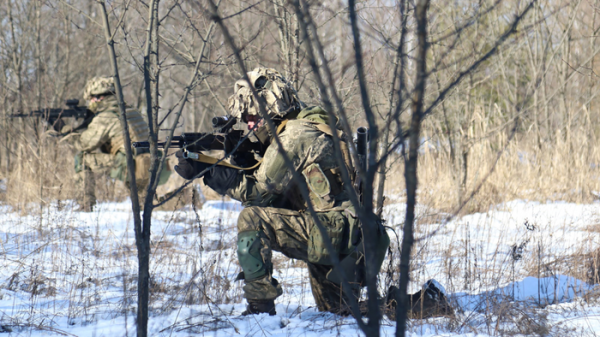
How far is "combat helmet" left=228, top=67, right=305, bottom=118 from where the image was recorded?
302 cm

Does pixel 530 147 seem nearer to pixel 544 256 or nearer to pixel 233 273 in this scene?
pixel 544 256

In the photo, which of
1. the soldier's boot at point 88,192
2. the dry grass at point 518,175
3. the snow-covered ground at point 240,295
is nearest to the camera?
the snow-covered ground at point 240,295

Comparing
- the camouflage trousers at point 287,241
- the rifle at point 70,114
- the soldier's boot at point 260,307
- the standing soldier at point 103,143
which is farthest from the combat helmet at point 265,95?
the rifle at point 70,114

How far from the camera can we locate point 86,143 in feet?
22.2

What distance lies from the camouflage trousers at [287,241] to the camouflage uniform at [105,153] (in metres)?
4.04

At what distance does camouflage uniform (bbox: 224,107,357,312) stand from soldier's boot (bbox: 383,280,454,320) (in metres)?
0.28

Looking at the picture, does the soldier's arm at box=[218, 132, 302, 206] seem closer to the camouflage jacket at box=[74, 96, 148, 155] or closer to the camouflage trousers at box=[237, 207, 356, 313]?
the camouflage trousers at box=[237, 207, 356, 313]

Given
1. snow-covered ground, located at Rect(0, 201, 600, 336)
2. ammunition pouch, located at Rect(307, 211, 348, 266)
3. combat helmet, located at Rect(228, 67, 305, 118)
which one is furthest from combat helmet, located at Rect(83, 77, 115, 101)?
ammunition pouch, located at Rect(307, 211, 348, 266)

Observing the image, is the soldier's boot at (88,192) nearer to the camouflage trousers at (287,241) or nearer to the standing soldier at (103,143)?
the standing soldier at (103,143)

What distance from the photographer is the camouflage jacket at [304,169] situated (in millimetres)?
2824

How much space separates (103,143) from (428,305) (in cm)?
519

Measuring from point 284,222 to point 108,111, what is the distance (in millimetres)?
4551

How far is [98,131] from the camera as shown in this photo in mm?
6691

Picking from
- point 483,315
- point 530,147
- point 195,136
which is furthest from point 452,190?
point 195,136
